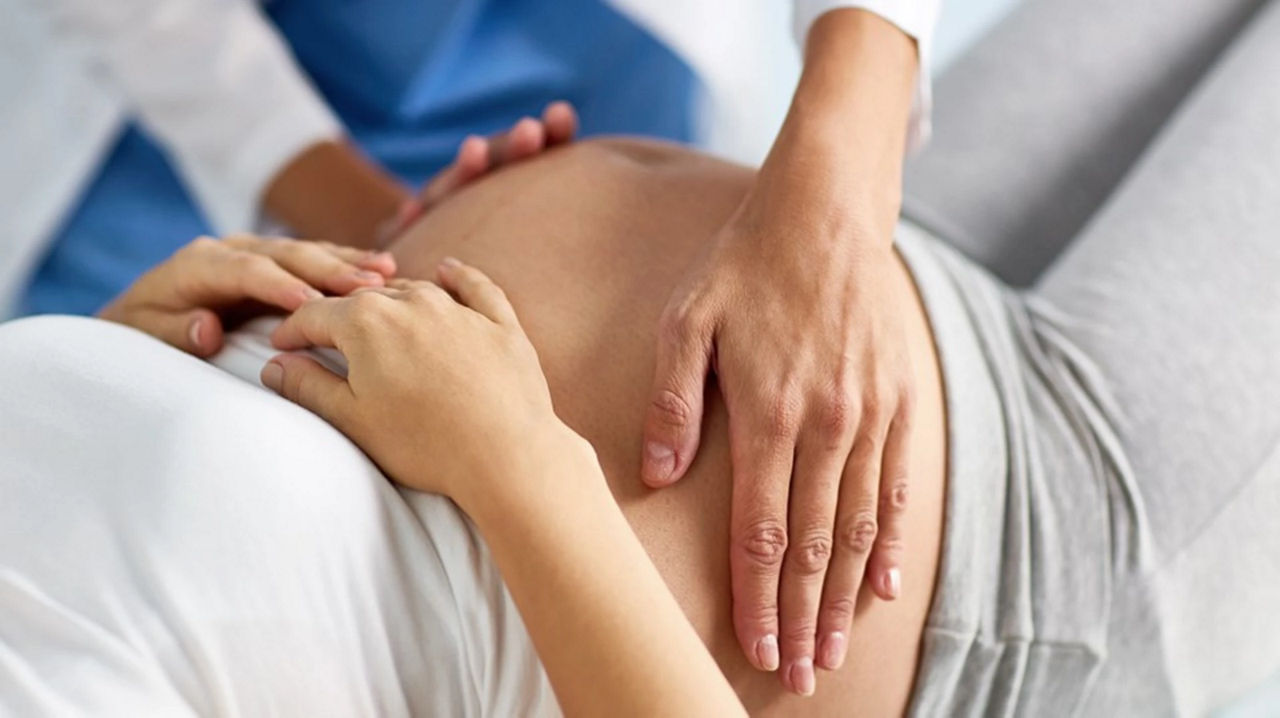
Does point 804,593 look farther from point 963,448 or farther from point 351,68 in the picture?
point 351,68

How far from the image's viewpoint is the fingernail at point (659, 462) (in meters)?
0.69

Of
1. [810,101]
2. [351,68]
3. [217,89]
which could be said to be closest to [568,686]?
[810,101]

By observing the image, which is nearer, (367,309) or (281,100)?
(367,309)

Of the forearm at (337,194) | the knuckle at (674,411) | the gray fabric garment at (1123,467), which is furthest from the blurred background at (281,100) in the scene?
the knuckle at (674,411)

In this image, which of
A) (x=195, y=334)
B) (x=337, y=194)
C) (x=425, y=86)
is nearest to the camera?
(x=195, y=334)

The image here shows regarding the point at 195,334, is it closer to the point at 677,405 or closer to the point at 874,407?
the point at 677,405

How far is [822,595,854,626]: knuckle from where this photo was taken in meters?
0.70

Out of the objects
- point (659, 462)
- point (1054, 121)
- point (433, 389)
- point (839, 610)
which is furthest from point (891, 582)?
A: point (1054, 121)

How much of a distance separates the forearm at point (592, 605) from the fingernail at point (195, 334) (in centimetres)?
28

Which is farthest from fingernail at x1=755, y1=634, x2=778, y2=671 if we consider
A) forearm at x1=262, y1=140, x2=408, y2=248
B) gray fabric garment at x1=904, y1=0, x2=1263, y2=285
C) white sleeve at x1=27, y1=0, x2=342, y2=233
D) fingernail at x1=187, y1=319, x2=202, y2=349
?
white sleeve at x1=27, y1=0, x2=342, y2=233

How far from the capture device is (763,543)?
0.68 metres

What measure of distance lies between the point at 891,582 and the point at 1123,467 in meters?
0.21

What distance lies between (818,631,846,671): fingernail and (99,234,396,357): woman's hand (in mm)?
→ 351

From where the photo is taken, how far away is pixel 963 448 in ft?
2.60
